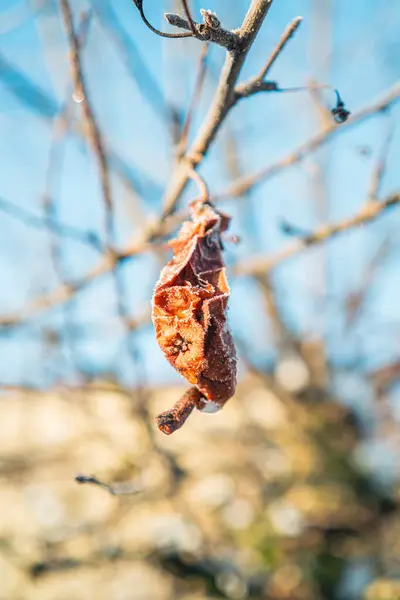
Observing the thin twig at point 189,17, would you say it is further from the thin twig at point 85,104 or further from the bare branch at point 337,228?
the bare branch at point 337,228

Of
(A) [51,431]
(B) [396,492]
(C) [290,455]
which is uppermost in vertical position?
(A) [51,431]

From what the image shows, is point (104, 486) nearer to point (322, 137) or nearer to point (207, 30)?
point (207, 30)

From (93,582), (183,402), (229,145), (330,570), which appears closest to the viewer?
(183,402)

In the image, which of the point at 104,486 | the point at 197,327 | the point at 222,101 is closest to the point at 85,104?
the point at 222,101

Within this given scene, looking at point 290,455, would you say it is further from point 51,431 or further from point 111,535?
point 51,431

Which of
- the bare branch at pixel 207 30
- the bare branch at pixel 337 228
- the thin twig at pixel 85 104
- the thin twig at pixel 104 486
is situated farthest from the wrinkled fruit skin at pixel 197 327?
the bare branch at pixel 337 228

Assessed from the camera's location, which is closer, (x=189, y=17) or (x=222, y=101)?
(x=189, y=17)

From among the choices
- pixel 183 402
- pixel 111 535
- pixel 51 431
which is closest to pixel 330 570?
pixel 111 535

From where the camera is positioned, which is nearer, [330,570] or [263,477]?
[330,570]
